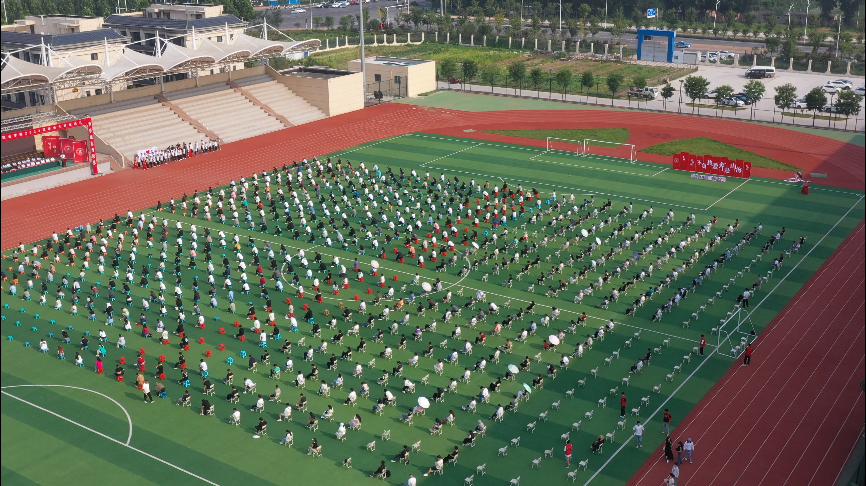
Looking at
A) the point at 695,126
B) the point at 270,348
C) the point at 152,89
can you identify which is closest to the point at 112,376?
the point at 270,348

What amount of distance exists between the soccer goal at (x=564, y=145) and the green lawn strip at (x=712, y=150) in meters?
6.00

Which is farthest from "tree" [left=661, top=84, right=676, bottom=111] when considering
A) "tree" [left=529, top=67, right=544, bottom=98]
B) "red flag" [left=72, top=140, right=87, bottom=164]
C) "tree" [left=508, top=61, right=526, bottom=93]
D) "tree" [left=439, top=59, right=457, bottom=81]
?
"red flag" [left=72, top=140, right=87, bottom=164]

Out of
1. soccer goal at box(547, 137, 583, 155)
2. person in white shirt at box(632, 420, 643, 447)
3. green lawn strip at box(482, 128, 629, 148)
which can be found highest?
green lawn strip at box(482, 128, 629, 148)

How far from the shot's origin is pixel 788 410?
41.4 m

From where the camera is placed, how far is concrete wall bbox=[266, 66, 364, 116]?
100m

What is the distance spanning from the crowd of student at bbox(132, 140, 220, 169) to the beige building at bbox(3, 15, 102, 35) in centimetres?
2478

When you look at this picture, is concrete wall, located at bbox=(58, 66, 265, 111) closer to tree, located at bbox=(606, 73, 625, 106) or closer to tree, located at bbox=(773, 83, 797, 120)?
tree, located at bbox=(606, 73, 625, 106)

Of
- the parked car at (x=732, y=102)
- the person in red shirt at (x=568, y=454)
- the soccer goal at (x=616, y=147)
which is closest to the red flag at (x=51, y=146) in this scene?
the soccer goal at (x=616, y=147)

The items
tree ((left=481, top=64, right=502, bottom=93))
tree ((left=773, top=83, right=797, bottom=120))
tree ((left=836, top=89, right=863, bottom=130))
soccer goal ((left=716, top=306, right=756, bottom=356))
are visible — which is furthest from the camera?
tree ((left=481, top=64, right=502, bottom=93))

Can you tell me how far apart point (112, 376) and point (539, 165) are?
150 feet

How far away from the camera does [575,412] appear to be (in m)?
41.2

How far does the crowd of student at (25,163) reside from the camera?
76.3 m

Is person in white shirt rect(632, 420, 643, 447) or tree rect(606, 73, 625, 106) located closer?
person in white shirt rect(632, 420, 643, 447)

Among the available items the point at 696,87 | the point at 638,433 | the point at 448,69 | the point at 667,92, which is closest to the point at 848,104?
the point at 696,87
